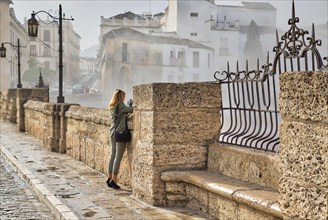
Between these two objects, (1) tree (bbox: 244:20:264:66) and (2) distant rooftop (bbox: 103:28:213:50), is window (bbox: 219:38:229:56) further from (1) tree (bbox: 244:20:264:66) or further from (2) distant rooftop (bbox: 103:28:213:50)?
(2) distant rooftop (bbox: 103:28:213:50)

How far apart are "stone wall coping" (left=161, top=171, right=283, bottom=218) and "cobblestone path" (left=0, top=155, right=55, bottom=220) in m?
1.72

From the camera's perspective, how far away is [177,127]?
6176 millimetres

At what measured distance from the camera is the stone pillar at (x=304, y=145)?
11.0ft

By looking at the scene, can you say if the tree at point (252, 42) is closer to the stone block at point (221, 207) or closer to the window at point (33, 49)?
the window at point (33, 49)

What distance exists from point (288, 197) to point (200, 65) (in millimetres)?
60079

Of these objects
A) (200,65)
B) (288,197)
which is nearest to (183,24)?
(200,65)

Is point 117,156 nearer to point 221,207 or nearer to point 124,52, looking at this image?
point 221,207

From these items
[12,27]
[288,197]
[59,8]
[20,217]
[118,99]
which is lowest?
[20,217]

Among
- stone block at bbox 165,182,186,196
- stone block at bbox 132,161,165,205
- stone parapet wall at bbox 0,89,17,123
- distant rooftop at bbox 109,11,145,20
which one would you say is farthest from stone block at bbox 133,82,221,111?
distant rooftop at bbox 109,11,145,20

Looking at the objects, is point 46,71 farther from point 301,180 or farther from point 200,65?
point 301,180

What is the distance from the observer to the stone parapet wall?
20.6 meters

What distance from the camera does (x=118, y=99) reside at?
7.49 m

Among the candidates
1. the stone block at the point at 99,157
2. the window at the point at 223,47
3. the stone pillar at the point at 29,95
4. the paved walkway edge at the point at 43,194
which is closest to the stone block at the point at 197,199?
the paved walkway edge at the point at 43,194

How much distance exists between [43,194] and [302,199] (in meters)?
4.44
